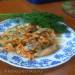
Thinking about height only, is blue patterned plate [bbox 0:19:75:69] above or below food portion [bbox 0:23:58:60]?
below

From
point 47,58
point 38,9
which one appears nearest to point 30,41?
point 47,58

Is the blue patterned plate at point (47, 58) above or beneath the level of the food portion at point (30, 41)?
beneath

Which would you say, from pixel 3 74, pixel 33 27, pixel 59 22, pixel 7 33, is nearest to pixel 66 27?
pixel 59 22

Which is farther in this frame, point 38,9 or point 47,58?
point 38,9

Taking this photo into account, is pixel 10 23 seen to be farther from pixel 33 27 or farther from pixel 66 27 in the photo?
pixel 66 27

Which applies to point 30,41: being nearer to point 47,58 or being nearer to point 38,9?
point 47,58
